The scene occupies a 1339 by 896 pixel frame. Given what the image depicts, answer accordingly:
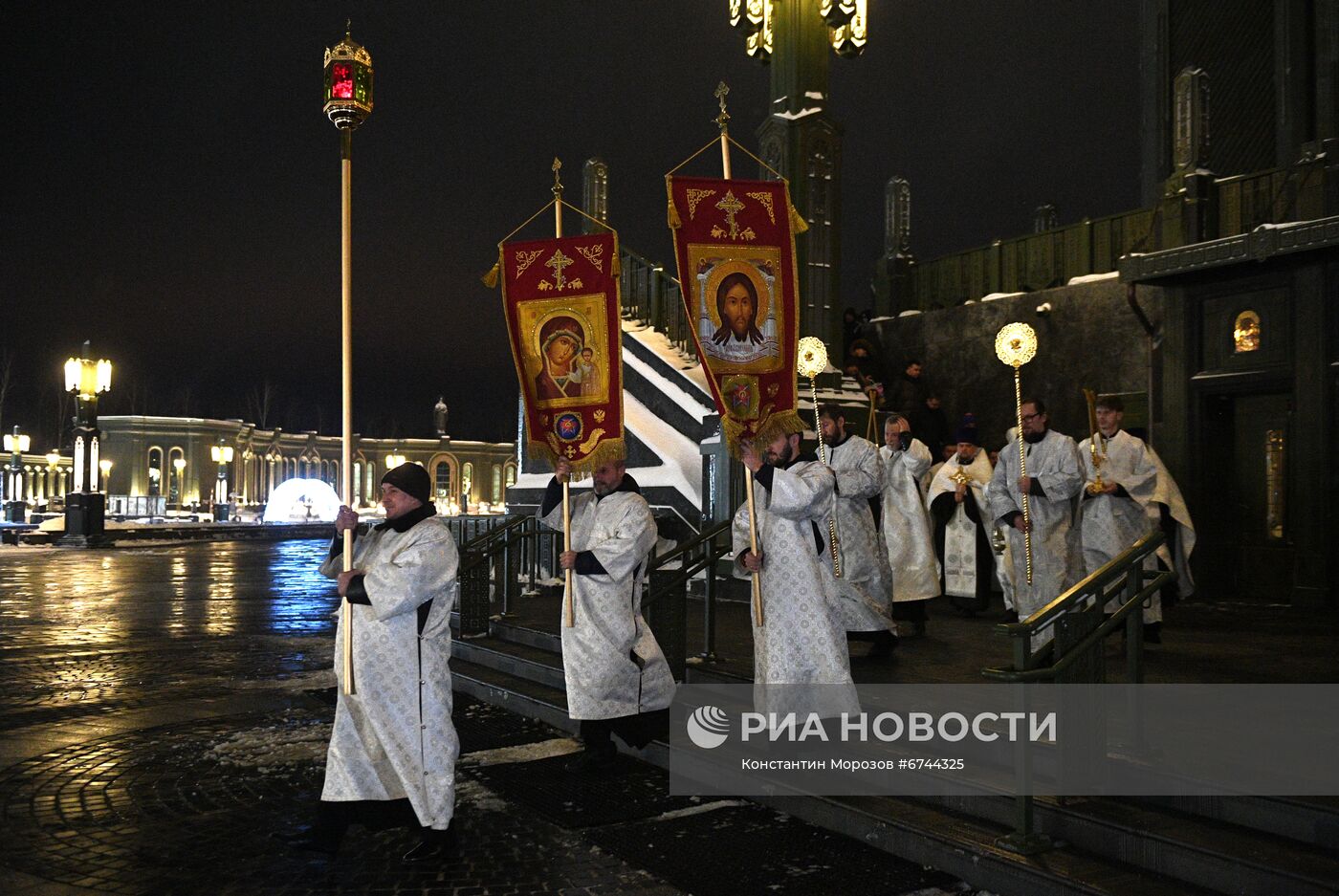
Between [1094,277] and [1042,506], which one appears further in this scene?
[1094,277]

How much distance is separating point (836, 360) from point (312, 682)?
6.86 m

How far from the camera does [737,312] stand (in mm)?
7273

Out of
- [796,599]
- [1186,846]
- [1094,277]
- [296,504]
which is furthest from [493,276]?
[296,504]

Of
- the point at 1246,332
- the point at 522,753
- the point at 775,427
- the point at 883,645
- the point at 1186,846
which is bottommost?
the point at 522,753

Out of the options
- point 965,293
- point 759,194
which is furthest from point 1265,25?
point 759,194

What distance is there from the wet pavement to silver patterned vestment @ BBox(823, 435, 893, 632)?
84.8 inches

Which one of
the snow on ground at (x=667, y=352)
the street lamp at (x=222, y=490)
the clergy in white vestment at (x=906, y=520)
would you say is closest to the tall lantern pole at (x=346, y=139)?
the clergy in white vestment at (x=906, y=520)

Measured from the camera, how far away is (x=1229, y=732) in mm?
5754

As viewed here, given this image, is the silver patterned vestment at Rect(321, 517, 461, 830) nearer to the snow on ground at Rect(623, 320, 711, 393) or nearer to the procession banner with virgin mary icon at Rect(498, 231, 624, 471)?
the procession banner with virgin mary icon at Rect(498, 231, 624, 471)

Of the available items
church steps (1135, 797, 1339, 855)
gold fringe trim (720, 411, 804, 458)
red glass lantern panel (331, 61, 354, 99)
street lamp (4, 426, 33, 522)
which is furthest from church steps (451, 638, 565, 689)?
street lamp (4, 426, 33, 522)

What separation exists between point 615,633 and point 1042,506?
3.86 meters

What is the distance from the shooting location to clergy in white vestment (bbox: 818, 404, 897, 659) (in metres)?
8.45

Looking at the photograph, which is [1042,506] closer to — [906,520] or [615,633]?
[906,520]

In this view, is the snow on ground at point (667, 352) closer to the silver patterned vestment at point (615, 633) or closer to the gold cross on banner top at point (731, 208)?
the gold cross on banner top at point (731, 208)
